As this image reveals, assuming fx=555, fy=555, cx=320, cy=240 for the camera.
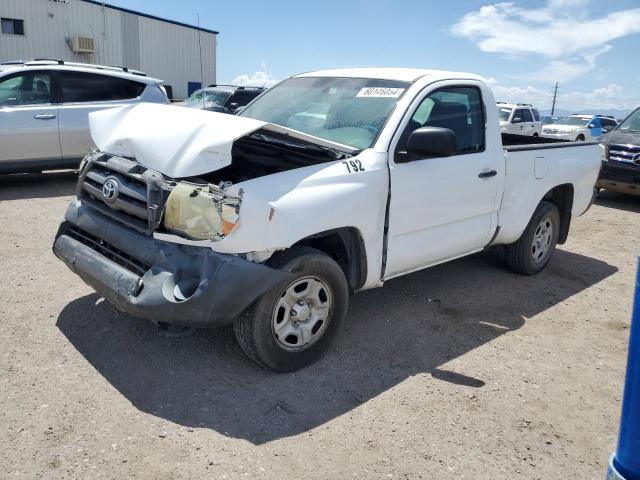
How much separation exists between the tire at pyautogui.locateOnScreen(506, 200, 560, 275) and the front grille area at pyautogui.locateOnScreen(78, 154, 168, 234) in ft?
12.5

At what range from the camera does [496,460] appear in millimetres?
2928

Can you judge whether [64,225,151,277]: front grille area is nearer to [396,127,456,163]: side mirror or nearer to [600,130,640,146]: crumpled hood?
[396,127,456,163]: side mirror

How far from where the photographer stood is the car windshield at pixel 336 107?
4.04 meters

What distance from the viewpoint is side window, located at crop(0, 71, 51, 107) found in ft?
26.2

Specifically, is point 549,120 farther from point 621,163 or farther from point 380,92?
point 380,92

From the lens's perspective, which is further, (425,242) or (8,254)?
(8,254)

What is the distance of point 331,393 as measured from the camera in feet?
11.2

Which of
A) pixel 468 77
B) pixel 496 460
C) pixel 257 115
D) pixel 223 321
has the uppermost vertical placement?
pixel 468 77

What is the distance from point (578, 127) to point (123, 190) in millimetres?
23578

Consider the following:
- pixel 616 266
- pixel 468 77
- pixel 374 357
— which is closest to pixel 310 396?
pixel 374 357

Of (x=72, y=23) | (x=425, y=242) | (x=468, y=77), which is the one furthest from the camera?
(x=72, y=23)

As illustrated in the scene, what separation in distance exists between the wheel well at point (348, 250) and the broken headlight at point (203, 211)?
0.76 meters

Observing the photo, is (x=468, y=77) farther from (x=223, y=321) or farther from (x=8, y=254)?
(x=8, y=254)

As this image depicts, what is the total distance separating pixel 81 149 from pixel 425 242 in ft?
21.2
